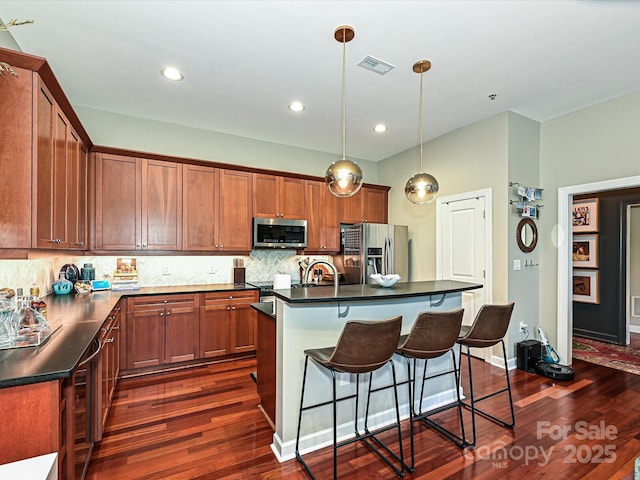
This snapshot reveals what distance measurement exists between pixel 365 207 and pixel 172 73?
338cm

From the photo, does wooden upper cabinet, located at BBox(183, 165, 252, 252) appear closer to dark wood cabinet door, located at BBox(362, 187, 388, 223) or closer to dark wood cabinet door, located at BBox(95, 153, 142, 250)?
dark wood cabinet door, located at BBox(95, 153, 142, 250)

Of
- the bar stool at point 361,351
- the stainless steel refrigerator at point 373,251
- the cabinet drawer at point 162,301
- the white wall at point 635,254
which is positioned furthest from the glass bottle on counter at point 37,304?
the white wall at point 635,254

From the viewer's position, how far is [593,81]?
3148 mm

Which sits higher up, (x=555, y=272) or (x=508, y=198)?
(x=508, y=198)

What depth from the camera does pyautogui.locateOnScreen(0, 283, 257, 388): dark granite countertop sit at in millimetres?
1320

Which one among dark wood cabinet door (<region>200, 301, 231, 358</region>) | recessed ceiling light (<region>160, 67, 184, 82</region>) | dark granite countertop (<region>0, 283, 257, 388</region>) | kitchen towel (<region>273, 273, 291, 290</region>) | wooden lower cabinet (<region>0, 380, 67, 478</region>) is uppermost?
recessed ceiling light (<region>160, 67, 184, 82</region>)

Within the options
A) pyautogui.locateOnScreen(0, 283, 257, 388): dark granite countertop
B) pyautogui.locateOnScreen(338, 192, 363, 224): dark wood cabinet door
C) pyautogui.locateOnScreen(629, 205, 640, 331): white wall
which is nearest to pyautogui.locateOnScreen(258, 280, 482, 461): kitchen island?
pyautogui.locateOnScreen(0, 283, 257, 388): dark granite countertop

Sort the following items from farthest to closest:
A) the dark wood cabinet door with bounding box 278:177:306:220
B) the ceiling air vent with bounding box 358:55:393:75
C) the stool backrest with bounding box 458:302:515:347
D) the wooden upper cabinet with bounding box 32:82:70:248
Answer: the dark wood cabinet door with bounding box 278:177:306:220
the ceiling air vent with bounding box 358:55:393:75
the stool backrest with bounding box 458:302:515:347
the wooden upper cabinet with bounding box 32:82:70:248

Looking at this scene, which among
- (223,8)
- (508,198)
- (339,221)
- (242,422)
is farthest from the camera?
(339,221)

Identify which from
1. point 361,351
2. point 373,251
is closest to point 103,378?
point 361,351

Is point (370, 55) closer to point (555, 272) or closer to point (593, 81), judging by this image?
point (593, 81)

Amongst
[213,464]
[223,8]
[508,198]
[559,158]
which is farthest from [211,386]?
[559,158]

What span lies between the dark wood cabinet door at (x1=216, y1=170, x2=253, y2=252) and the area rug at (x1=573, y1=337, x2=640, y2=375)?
4.68m

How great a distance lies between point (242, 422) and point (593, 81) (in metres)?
4.50
